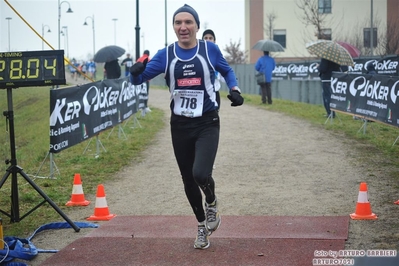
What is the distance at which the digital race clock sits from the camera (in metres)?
8.04

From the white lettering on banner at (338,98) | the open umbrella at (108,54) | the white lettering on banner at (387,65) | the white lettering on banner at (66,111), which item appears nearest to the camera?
the white lettering on banner at (66,111)

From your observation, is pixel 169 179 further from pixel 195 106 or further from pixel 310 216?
pixel 195 106

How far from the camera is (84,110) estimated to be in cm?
1307

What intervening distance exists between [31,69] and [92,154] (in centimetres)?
696

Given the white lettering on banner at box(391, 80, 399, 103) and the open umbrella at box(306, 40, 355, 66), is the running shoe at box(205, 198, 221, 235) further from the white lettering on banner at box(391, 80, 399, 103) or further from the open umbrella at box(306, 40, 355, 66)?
the open umbrella at box(306, 40, 355, 66)

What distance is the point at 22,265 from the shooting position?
254 inches

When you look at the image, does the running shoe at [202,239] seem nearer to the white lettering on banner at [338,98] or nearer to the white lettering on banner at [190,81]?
the white lettering on banner at [190,81]

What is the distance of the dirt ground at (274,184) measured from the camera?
8000mm

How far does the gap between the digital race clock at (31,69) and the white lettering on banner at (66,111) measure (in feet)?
10.4

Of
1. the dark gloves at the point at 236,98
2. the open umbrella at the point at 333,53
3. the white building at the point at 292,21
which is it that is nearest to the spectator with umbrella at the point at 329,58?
the open umbrella at the point at 333,53

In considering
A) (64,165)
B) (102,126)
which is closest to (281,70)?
(102,126)

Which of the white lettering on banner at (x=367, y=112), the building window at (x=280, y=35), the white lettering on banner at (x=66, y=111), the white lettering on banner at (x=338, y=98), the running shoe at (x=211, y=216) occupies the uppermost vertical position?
the building window at (x=280, y=35)

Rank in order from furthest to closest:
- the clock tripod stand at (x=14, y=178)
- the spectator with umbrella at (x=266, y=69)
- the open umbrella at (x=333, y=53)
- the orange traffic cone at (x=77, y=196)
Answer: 1. the spectator with umbrella at (x=266, y=69)
2. the open umbrella at (x=333, y=53)
3. the orange traffic cone at (x=77, y=196)
4. the clock tripod stand at (x=14, y=178)

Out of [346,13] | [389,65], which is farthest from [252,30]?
[389,65]
